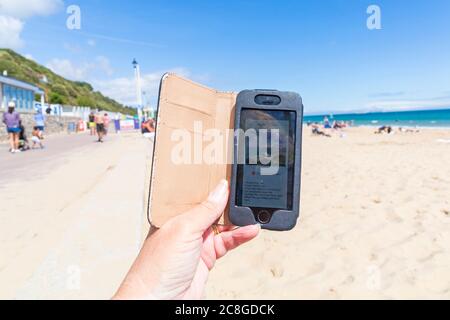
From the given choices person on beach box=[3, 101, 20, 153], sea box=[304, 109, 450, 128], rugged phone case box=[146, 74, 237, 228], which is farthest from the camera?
sea box=[304, 109, 450, 128]

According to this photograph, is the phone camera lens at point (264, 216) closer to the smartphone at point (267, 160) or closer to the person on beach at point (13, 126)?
the smartphone at point (267, 160)

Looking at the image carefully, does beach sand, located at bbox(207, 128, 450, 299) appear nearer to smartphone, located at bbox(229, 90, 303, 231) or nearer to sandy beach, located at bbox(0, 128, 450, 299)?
sandy beach, located at bbox(0, 128, 450, 299)

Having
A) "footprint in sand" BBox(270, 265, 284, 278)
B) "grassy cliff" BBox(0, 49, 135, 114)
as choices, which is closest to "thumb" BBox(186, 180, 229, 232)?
"footprint in sand" BBox(270, 265, 284, 278)

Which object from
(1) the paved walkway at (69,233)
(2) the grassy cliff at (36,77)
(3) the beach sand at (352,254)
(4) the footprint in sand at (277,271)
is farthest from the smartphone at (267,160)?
(2) the grassy cliff at (36,77)

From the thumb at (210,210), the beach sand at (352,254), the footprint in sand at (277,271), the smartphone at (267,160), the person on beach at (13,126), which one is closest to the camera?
the thumb at (210,210)

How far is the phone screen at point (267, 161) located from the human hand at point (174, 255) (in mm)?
133

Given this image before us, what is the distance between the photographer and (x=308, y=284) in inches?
105

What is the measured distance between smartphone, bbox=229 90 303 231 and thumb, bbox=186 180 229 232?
6cm

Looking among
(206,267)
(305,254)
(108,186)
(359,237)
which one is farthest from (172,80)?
(108,186)

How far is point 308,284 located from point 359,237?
3.90ft

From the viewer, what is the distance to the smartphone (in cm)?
160

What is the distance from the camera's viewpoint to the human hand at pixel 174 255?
142 centimetres

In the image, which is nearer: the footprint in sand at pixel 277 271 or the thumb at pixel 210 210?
the thumb at pixel 210 210

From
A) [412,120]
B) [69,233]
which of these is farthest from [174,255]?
[412,120]
